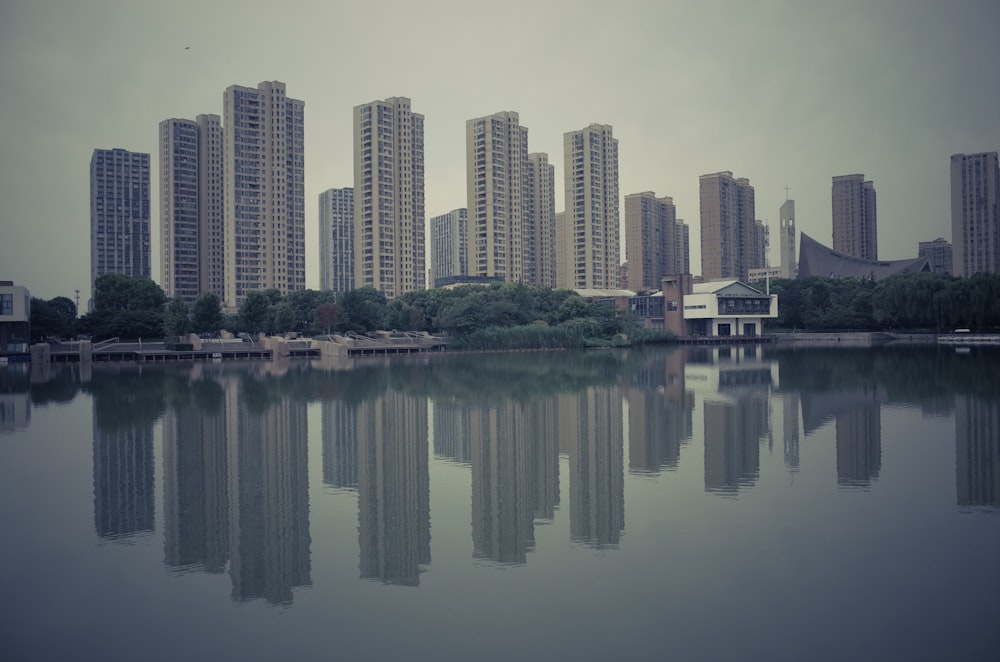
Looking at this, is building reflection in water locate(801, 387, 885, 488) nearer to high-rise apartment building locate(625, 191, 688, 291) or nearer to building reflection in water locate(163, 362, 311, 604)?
Result: building reflection in water locate(163, 362, 311, 604)

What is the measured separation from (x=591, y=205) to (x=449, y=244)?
34926mm

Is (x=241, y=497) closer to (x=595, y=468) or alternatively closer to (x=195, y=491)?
(x=195, y=491)

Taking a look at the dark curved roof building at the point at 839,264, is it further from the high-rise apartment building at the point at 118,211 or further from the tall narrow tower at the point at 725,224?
the high-rise apartment building at the point at 118,211

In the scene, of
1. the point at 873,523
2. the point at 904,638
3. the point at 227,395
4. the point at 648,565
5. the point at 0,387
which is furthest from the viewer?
the point at 0,387

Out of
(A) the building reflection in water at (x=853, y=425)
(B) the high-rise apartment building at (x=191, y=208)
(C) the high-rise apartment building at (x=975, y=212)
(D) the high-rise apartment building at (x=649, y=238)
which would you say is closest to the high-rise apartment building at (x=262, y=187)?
(B) the high-rise apartment building at (x=191, y=208)

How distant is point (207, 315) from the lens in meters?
48.1

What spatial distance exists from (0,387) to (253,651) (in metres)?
26.0

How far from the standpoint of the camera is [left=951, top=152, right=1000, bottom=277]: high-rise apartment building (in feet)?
262

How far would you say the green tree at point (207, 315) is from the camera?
4809 centimetres

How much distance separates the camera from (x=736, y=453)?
11.4 metres

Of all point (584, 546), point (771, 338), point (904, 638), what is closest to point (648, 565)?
point (584, 546)

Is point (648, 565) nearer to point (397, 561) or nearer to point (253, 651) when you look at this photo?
point (397, 561)

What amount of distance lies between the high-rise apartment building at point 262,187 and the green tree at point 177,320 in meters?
20.6

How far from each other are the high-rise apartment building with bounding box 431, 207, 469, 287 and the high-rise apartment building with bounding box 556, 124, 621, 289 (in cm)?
2324
